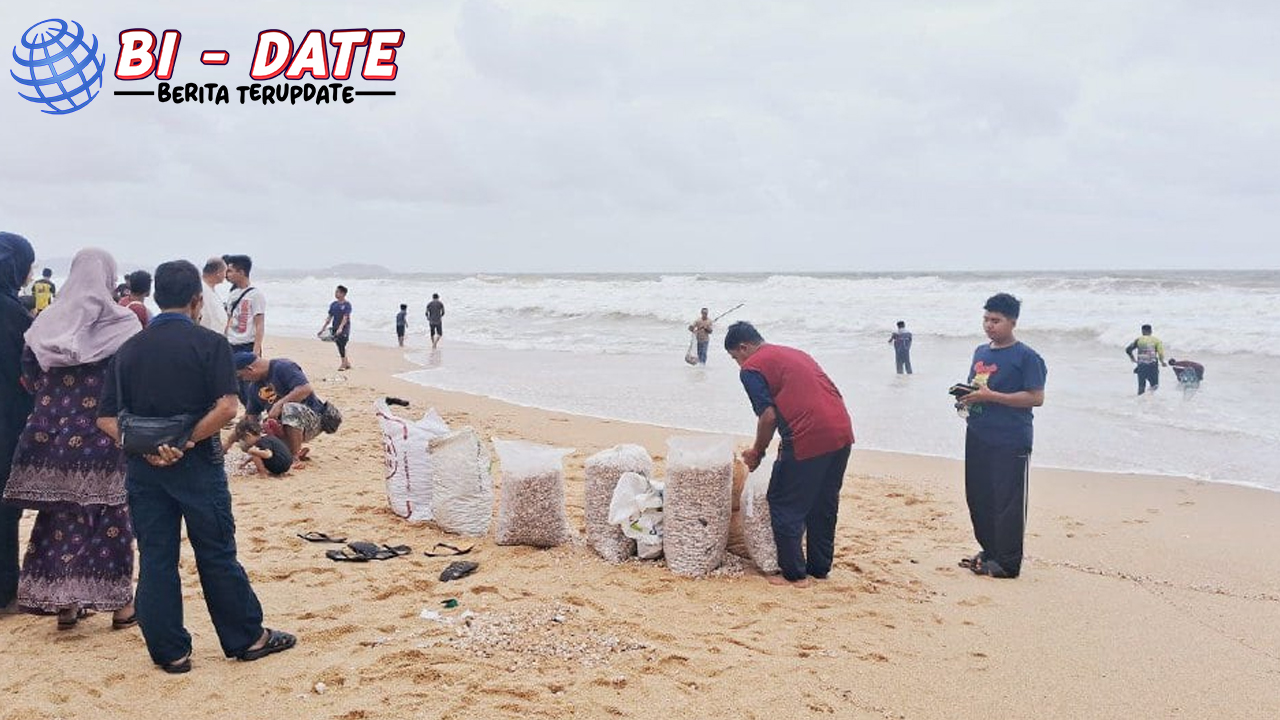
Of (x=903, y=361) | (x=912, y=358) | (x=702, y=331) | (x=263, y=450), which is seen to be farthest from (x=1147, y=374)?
(x=263, y=450)

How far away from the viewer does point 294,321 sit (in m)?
31.7

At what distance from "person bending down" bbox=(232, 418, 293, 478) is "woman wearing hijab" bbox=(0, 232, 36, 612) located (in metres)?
2.80

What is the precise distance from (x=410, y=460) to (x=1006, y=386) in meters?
3.75

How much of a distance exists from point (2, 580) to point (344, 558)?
1.58m

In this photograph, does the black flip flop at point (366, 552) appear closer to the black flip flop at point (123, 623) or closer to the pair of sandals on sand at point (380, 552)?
the pair of sandals on sand at point (380, 552)

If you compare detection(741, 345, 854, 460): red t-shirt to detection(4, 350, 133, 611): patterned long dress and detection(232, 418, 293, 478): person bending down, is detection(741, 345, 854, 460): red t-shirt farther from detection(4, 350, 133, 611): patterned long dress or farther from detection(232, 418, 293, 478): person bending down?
detection(232, 418, 293, 478): person bending down

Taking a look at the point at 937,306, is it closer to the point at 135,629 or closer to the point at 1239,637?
the point at 1239,637

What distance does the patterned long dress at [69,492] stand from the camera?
3.78 m

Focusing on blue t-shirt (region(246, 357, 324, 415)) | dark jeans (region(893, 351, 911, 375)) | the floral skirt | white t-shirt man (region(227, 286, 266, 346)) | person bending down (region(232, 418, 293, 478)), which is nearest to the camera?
the floral skirt

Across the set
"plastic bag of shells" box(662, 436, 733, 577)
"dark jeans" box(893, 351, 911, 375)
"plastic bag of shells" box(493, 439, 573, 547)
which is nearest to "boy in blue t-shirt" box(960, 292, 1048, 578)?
"plastic bag of shells" box(662, 436, 733, 577)

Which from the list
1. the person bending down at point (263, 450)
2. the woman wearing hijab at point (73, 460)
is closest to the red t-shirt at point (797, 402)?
the woman wearing hijab at point (73, 460)

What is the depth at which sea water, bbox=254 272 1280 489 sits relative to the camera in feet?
32.7

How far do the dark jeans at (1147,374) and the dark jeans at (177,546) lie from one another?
13.3 m

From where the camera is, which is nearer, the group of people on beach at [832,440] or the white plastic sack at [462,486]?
the group of people on beach at [832,440]
